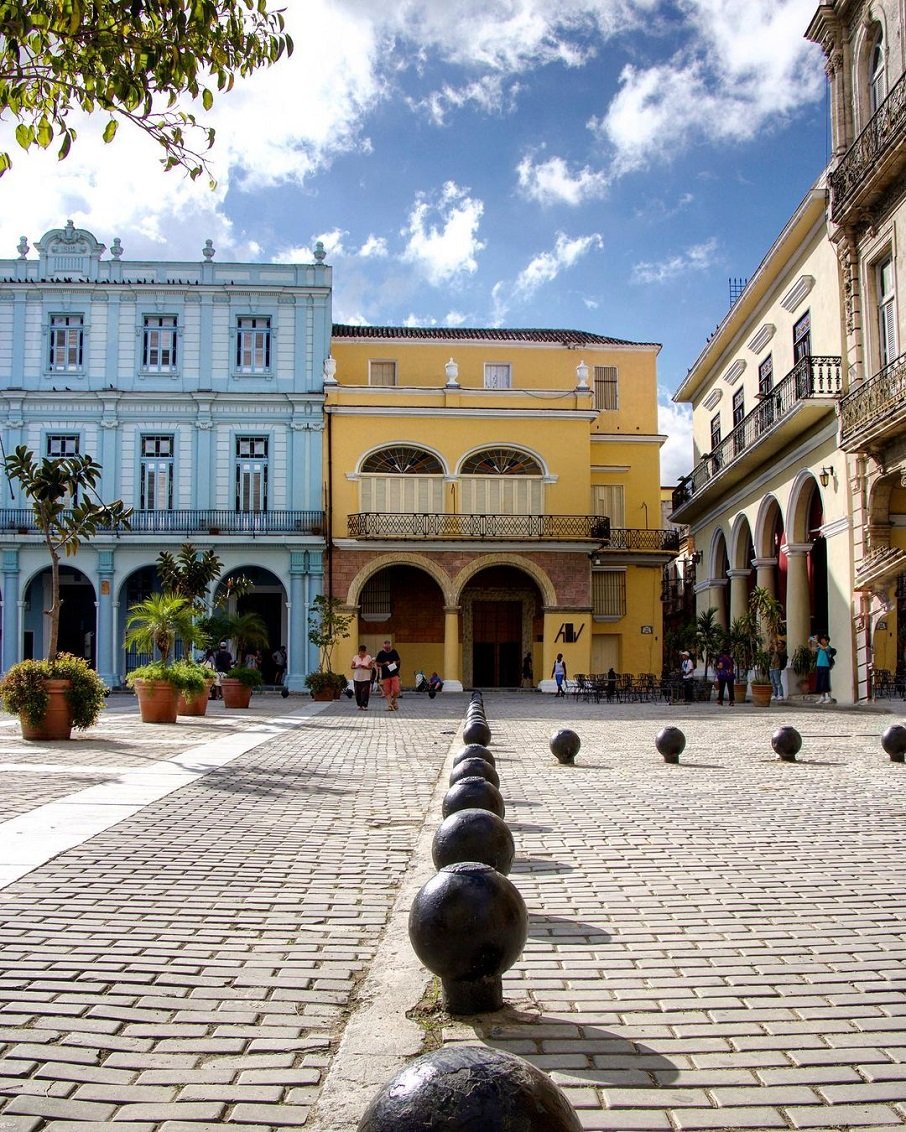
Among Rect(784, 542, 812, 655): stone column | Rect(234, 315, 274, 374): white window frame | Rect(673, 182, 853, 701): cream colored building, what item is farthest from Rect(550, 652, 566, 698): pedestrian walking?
Rect(234, 315, 274, 374): white window frame

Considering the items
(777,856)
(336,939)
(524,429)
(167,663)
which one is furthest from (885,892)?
(524,429)

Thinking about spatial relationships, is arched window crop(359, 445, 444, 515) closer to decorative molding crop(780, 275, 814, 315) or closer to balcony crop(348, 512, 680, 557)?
balcony crop(348, 512, 680, 557)

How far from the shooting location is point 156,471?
117 feet

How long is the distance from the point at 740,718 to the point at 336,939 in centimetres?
1668

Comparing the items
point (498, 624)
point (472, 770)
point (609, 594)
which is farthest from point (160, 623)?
point (609, 594)

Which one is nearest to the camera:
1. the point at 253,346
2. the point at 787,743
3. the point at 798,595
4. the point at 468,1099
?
the point at 468,1099

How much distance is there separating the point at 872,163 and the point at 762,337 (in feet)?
29.2

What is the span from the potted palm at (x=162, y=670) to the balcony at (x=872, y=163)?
14522 mm

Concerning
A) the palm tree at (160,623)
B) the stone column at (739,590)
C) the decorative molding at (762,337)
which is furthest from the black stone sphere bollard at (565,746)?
the stone column at (739,590)

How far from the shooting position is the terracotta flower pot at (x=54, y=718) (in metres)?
13.3

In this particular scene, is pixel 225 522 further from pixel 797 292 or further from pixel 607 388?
pixel 797 292

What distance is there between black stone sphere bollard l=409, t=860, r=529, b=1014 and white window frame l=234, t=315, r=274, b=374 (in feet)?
113

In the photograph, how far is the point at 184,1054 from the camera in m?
3.38

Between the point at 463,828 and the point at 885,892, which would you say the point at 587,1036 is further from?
the point at 885,892
